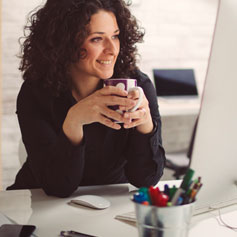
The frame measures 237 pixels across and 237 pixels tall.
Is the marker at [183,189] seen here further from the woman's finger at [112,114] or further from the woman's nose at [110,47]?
the woman's nose at [110,47]

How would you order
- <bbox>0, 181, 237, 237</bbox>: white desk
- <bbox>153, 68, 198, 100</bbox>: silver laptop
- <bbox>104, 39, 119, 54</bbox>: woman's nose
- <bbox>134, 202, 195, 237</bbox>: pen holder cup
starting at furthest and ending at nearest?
<bbox>153, 68, 198, 100</bbox>: silver laptop < <bbox>104, 39, 119, 54</bbox>: woman's nose < <bbox>0, 181, 237, 237</bbox>: white desk < <bbox>134, 202, 195, 237</bbox>: pen holder cup

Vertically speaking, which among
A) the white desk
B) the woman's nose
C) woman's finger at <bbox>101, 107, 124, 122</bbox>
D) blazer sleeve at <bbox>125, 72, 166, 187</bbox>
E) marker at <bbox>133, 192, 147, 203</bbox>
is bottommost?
the white desk

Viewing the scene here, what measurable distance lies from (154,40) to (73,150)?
2.23 m

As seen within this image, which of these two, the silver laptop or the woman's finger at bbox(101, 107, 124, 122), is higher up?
the woman's finger at bbox(101, 107, 124, 122)

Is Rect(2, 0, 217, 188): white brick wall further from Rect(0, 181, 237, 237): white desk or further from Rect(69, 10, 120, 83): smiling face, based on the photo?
Rect(0, 181, 237, 237): white desk

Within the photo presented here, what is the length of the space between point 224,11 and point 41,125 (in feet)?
2.10

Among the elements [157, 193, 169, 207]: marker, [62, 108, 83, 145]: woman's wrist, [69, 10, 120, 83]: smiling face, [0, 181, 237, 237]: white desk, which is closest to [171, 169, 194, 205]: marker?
[157, 193, 169, 207]: marker

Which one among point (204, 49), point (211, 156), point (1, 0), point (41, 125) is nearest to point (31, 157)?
point (41, 125)

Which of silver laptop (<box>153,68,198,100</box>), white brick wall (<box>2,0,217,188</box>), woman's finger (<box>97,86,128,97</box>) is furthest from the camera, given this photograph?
silver laptop (<box>153,68,198,100</box>)

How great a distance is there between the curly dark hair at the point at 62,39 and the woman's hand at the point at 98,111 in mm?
224

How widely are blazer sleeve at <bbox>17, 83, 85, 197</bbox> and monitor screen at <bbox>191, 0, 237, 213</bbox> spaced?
0.39 meters

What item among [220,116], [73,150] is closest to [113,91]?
[73,150]

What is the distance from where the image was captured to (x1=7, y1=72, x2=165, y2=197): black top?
106 cm

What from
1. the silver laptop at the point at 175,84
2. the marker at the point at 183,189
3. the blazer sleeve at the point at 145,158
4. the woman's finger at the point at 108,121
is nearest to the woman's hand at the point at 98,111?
the woman's finger at the point at 108,121
